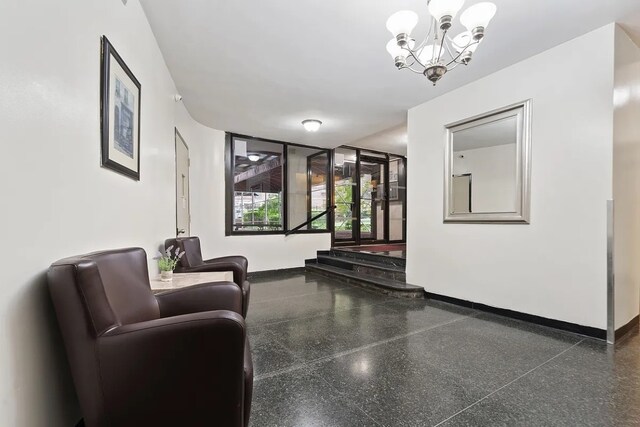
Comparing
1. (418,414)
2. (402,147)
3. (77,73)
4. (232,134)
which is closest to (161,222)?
(77,73)

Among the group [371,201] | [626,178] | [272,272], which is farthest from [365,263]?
[626,178]

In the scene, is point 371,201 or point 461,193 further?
point 371,201

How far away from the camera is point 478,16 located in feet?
5.81

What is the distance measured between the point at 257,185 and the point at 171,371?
4.87 meters

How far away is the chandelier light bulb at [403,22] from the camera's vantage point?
5.88 ft

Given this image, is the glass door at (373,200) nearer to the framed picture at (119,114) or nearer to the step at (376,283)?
the step at (376,283)

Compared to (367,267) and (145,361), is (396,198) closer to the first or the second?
(367,267)

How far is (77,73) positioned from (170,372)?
4.56ft

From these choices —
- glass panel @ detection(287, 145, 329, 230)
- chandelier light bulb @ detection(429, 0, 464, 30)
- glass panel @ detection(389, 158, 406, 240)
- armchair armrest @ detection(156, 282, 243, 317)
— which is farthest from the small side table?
glass panel @ detection(389, 158, 406, 240)

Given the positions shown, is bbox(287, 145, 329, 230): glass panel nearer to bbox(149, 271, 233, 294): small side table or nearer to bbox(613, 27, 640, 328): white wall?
bbox(149, 271, 233, 294): small side table

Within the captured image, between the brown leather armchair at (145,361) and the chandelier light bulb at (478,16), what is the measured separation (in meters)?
2.13

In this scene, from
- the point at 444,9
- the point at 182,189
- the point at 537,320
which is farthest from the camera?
the point at 182,189

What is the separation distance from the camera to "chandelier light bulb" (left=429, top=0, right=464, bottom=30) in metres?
1.68

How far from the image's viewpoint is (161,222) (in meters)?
2.86
